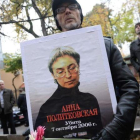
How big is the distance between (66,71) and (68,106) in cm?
21

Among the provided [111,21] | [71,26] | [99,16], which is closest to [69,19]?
[71,26]

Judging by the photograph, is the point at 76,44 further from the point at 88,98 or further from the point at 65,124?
the point at 65,124

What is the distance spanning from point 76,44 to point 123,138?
24.0 inches

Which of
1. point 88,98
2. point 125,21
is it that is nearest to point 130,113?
point 88,98

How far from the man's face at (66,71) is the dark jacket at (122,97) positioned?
0.23 m

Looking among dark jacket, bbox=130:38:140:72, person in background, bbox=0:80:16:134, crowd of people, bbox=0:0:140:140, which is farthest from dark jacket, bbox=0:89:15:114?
crowd of people, bbox=0:0:140:140

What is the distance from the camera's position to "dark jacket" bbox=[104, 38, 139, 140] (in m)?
1.09

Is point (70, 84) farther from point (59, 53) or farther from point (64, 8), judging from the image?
point (64, 8)

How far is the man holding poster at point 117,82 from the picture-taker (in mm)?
1088

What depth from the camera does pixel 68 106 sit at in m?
1.23

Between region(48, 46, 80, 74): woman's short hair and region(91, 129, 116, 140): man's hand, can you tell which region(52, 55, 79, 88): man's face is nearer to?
region(48, 46, 80, 74): woman's short hair

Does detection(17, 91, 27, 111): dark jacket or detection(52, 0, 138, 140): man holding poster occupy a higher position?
detection(52, 0, 138, 140): man holding poster

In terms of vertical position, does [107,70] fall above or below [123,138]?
above

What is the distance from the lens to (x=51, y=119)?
1.25 m
